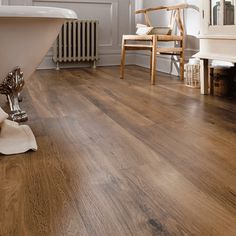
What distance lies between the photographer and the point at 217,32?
231 centimetres

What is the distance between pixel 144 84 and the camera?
3.10m

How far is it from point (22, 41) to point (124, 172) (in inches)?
39.8

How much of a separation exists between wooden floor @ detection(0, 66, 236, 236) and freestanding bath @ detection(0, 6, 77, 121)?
201mm

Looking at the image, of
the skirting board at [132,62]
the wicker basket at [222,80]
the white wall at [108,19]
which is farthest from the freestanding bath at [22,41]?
the white wall at [108,19]

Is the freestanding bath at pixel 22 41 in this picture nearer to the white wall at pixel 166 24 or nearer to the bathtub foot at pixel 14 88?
the bathtub foot at pixel 14 88

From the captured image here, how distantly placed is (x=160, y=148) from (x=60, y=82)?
A: 199 centimetres

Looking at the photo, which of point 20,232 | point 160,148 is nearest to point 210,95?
point 160,148

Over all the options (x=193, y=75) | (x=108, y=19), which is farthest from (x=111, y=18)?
(x=193, y=75)

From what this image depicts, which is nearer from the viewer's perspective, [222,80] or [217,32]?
[217,32]

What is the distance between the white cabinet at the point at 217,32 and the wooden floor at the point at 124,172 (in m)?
0.32

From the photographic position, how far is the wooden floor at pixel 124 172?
863 mm

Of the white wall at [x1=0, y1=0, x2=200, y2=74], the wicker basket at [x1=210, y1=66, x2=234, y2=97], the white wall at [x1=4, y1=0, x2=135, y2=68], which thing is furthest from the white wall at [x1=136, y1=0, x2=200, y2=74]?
the wicker basket at [x1=210, y1=66, x2=234, y2=97]

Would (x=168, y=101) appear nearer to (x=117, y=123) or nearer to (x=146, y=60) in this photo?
(x=117, y=123)

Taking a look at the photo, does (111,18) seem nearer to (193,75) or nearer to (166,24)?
(166,24)
